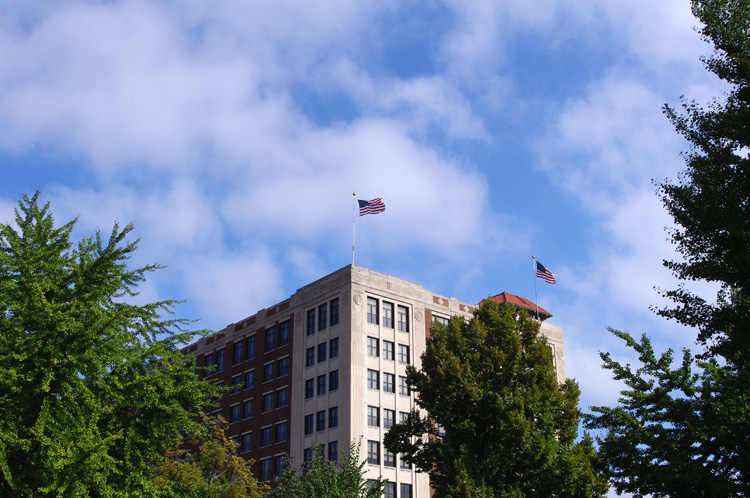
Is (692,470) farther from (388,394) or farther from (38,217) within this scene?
(388,394)

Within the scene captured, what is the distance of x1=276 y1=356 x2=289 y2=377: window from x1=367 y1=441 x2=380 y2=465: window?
11.0m

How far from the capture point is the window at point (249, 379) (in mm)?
72750

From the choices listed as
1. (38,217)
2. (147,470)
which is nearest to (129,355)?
(147,470)

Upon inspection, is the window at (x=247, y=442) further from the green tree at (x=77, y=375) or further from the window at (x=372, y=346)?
the green tree at (x=77, y=375)

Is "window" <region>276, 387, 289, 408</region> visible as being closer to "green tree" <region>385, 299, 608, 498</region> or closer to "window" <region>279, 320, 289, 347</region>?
"window" <region>279, 320, 289, 347</region>

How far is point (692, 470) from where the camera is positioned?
20.2 metres

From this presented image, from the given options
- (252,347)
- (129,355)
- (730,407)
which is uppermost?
(252,347)

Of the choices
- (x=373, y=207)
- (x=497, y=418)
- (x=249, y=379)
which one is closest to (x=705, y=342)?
(x=497, y=418)

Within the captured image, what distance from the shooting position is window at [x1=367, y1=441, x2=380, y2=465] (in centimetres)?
6172

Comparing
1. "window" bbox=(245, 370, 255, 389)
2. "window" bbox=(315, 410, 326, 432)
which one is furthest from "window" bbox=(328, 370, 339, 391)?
"window" bbox=(245, 370, 255, 389)

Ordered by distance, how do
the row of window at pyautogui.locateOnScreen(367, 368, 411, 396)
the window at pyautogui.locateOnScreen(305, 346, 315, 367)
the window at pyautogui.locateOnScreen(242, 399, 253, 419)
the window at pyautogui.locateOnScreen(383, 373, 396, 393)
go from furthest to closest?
the window at pyautogui.locateOnScreen(242, 399, 253, 419)
the window at pyautogui.locateOnScreen(305, 346, 315, 367)
the window at pyautogui.locateOnScreen(383, 373, 396, 393)
the row of window at pyautogui.locateOnScreen(367, 368, 411, 396)

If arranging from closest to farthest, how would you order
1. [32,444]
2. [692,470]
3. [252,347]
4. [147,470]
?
[692,470], [32,444], [147,470], [252,347]

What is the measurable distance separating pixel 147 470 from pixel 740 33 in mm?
23245

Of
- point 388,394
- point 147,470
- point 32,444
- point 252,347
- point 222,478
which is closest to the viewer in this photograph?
point 32,444
